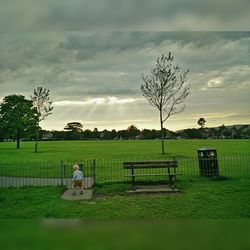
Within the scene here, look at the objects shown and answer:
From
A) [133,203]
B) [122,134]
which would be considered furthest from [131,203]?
[122,134]

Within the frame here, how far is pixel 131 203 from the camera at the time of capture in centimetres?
670

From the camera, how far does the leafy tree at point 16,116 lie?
3647cm

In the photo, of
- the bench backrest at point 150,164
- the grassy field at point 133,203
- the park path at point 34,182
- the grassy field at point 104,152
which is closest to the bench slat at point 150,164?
the bench backrest at point 150,164

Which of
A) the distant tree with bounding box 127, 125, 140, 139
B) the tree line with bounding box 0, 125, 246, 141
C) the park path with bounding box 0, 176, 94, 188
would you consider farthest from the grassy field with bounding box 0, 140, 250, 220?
the distant tree with bounding box 127, 125, 140, 139

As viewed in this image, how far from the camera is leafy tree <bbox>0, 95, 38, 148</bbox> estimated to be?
36469 mm

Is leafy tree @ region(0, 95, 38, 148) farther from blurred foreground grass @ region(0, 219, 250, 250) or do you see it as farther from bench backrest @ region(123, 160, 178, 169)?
blurred foreground grass @ region(0, 219, 250, 250)

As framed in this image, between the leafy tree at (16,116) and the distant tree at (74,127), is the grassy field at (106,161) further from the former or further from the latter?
the distant tree at (74,127)

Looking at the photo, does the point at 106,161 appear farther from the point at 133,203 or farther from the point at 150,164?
the point at 133,203

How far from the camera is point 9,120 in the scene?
36562 millimetres

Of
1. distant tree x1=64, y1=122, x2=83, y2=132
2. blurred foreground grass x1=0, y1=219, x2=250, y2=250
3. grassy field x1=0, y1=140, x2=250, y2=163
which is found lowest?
blurred foreground grass x1=0, y1=219, x2=250, y2=250

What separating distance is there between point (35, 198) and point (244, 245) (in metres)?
4.84

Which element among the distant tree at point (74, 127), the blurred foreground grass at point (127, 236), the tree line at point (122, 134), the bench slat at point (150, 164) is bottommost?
the blurred foreground grass at point (127, 236)

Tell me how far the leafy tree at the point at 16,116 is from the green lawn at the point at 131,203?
2915 centimetres

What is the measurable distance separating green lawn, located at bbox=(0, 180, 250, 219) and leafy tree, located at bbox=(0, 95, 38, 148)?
29151 millimetres
